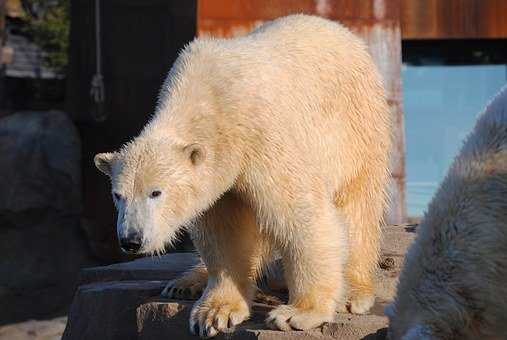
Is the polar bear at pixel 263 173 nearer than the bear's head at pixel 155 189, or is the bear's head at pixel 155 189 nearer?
the bear's head at pixel 155 189

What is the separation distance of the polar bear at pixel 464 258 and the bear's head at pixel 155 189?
1044 mm

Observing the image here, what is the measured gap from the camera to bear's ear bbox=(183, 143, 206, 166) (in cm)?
406

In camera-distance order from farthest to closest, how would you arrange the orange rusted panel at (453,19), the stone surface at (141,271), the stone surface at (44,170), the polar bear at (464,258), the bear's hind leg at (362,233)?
the stone surface at (44,170)
the orange rusted panel at (453,19)
the stone surface at (141,271)
the bear's hind leg at (362,233)
the polar bear at (464,258)

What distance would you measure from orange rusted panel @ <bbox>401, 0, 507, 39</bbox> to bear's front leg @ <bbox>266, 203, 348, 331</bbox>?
14.2 feet

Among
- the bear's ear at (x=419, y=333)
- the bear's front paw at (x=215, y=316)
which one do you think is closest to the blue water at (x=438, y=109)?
the bear's front paw at (x=215, y=316)

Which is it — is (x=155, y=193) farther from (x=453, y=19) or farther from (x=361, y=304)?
(x=453, y=19)

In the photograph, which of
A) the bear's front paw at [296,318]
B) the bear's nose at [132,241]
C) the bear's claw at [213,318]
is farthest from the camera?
the bear's claw at [213,318]

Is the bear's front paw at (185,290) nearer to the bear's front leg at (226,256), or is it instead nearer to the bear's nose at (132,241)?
the bear's front leg at (226,256)

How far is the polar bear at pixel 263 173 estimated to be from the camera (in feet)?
13.4

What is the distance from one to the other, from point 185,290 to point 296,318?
3.16ft

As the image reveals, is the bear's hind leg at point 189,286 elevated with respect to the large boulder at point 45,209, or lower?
elevated

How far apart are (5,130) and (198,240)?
7.32 meters

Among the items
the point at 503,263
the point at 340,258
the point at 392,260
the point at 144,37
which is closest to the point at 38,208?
the point at 144,37

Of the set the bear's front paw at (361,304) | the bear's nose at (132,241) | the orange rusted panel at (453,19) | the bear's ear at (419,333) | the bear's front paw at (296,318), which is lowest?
the bear's front paw at (361,304)
